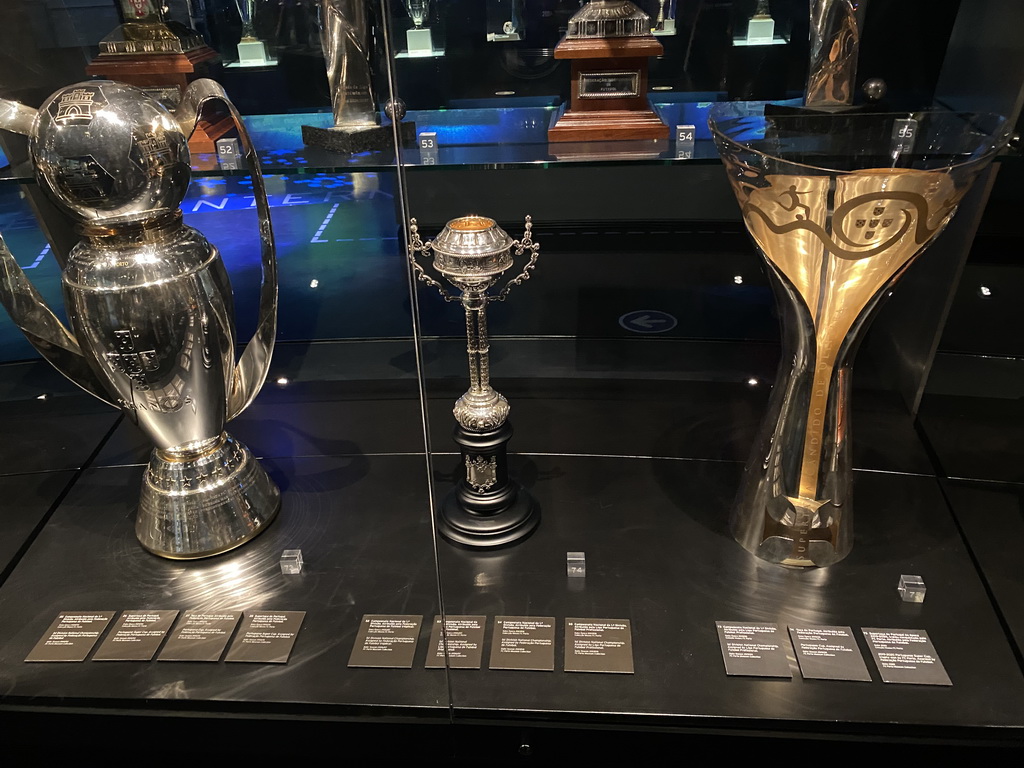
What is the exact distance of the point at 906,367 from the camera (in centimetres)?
129

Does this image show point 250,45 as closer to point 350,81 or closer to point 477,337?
point 350,81

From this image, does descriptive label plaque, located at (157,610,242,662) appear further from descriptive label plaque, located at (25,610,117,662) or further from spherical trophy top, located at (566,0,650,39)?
spherical trophy top, located at (566,0,650,39)

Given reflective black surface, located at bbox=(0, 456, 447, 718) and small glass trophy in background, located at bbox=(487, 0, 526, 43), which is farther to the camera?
small glass trophy in background, located at bbox=(487, 0, 526, 43)

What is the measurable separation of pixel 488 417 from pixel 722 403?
53 cm

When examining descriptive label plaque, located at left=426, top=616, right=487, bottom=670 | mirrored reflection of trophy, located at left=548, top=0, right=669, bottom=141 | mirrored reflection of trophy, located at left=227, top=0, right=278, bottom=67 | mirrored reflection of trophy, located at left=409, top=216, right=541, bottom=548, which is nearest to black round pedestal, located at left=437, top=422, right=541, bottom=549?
mirrored reflection of trophy, located at left=409, top=216, right=541, bottom=548

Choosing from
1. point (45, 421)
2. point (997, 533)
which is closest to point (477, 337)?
point (997, 533)

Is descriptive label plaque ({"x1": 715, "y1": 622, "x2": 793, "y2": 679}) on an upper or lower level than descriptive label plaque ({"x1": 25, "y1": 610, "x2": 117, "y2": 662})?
upper

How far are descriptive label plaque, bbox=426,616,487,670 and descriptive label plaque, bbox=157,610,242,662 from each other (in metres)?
0.24

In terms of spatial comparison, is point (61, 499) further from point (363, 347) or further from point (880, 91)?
point (880, 91)

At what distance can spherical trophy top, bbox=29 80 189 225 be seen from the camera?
29.8 inches

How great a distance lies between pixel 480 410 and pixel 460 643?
0.28 m

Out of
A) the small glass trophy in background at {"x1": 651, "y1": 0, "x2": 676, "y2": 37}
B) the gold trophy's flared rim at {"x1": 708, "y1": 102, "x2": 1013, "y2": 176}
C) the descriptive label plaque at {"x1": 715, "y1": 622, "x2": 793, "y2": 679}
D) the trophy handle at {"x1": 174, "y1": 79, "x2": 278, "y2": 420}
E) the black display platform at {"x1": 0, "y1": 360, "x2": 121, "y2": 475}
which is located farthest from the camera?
the black display platform at {"x1": 0, "y1": 360, "x2": 121, "y2": 475}

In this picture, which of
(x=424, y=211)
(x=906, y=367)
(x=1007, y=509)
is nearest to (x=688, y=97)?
(x=424, y=211)

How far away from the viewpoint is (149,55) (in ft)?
3.36
